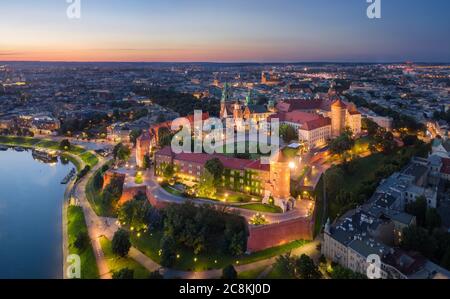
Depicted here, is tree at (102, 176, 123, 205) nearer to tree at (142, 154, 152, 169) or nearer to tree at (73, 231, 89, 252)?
tree at (142, 154, 152, 169)

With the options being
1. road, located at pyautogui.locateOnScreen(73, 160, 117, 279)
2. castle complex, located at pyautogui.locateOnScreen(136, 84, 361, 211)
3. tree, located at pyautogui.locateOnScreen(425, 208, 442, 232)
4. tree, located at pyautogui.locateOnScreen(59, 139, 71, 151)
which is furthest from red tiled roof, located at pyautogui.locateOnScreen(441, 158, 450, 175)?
tree, located at pyautogui.locateOnScreen(59, 139, 71, 151)

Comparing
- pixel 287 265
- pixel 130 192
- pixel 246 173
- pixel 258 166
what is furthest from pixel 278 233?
pixel 130 192

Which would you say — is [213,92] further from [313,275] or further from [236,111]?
[313,275]

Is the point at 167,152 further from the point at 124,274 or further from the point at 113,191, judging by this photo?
the point at 124,274

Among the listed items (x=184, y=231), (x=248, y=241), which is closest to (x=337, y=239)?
(x=248, y=241)

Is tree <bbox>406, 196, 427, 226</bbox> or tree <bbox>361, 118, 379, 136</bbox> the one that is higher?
tree <bbox>361, 118, 379, 136</bbox>

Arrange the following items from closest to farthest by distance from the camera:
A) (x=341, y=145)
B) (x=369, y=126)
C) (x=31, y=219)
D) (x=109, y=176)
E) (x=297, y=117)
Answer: (x=31, y=219)
(x=109, y=176)
(x=341, y=145)
(x=297, y=117)
(x=369, y=126)

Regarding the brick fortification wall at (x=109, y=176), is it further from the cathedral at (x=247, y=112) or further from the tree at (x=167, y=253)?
the cathedral at (x=247, y=112)
